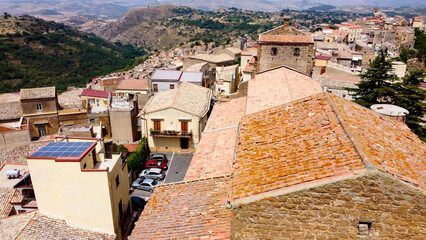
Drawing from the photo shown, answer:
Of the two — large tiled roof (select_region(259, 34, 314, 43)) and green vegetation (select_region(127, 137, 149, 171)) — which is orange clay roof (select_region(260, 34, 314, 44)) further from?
green vegetation (select_region(127, 137, 149, 171))

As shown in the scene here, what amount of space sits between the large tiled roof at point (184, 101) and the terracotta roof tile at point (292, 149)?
18.1m

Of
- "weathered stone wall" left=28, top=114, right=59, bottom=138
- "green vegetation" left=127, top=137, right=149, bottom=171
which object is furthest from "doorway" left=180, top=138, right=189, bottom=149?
"weathered stone wall" left=28, top=114, right=59, bottom=138

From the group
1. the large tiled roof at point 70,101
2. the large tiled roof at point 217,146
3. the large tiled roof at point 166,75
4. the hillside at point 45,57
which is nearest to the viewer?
the large tiled roof at point 217,146

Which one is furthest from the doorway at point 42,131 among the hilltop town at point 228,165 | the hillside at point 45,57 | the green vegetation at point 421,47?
the green vegetation at point 421,47

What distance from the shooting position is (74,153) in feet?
42.4

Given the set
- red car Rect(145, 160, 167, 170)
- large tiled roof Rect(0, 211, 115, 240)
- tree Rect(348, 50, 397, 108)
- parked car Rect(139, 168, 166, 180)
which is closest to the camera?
large tiled roof Rect(0, 211, 115, 240)

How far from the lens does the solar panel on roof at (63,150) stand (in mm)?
12867

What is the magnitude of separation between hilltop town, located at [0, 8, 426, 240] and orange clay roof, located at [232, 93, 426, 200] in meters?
0.04

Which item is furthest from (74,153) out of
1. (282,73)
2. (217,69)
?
(217,69)

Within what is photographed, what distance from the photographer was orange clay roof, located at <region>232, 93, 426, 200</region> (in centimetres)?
539

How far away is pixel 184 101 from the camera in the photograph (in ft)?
89.6

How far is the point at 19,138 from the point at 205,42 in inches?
3786

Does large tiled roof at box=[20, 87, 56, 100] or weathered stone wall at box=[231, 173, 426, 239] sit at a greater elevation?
weathered stone wall at box=[231, 173, 426, 239]

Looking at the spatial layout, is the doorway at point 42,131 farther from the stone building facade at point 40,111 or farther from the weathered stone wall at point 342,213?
the weathered stone wall at point 342,213
